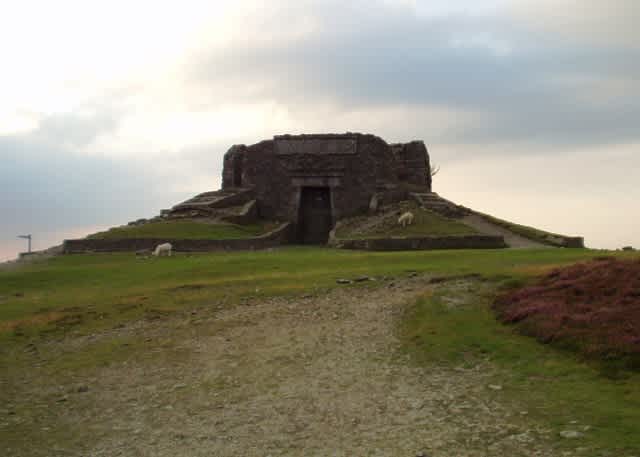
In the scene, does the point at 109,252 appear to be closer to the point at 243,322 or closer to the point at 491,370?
the point at 243,322

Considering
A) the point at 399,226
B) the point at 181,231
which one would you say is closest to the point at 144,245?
the point at 181,231

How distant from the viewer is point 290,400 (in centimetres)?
1233

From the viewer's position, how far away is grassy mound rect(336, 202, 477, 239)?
3734cm

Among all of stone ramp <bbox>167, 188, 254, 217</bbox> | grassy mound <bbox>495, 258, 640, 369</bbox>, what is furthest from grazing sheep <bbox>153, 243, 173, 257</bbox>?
grassy mound <bbox>495, 258, 640, 369</bbox>

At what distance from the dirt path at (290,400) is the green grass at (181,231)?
67.5 feet

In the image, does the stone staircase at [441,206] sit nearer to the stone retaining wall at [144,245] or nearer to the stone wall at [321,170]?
the stone wall at [321,170]

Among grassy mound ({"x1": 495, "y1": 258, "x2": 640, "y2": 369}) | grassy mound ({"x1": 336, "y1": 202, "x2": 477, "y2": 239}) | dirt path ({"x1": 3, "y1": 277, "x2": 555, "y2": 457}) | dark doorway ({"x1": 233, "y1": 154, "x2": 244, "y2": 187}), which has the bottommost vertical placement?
dirt path ({"x1": 3, "y1": 277, "x2": 555, "y2": 457})

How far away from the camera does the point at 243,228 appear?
142 ft

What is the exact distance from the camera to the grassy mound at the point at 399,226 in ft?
123

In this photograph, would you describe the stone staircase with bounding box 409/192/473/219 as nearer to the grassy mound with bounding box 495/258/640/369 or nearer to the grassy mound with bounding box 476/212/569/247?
the grassy mound with bounding box 476/212/569/247

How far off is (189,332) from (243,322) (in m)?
1.37

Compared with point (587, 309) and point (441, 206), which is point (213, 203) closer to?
point (441, 206)

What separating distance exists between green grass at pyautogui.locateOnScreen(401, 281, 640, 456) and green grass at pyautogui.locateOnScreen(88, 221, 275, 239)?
73.1 feet

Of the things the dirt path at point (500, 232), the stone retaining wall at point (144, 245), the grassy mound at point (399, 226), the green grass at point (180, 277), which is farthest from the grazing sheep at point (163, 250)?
the dirt path at point (500, 232)
